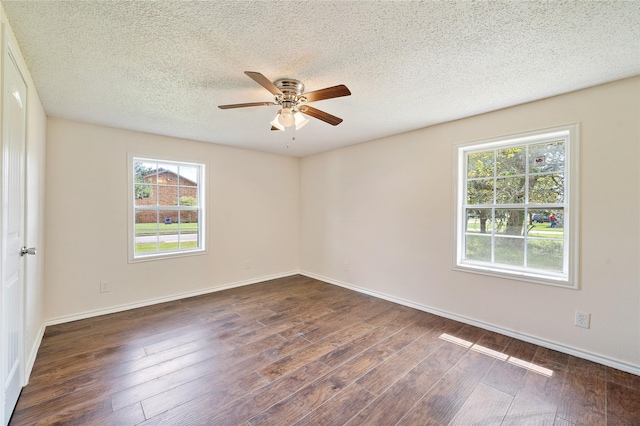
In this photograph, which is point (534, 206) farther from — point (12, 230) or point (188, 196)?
point (188, 196)

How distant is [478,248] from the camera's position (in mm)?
3152

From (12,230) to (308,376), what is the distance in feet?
7.18

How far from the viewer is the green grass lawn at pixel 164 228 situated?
3.75 metres

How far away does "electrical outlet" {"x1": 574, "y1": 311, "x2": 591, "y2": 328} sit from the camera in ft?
7.72

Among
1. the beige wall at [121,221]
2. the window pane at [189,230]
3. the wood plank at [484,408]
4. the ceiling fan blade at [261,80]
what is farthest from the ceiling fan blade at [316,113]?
the window pane at [189,230]

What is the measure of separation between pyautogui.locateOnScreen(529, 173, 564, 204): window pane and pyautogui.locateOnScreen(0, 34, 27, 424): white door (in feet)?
13.2

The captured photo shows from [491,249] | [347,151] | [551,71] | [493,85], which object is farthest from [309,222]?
[551,71]

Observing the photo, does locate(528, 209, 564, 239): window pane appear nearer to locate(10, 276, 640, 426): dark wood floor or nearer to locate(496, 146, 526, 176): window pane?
locate(496, 146, 526, 176): window pane

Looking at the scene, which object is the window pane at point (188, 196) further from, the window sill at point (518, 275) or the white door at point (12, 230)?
the window sill at point (518, 275)

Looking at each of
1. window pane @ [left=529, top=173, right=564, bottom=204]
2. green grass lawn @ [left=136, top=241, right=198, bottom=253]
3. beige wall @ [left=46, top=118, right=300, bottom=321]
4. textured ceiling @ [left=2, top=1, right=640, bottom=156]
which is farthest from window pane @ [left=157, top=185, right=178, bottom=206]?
window pane @ [left=529, top=173, right=564, bottom=204]

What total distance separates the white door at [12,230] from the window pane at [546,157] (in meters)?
4.03

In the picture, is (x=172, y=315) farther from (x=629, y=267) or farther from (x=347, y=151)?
(x=629, y=267)

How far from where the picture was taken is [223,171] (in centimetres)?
440

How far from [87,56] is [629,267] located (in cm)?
439
